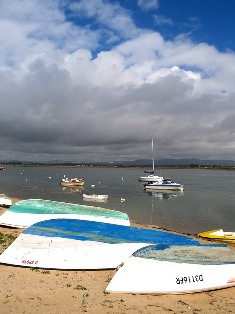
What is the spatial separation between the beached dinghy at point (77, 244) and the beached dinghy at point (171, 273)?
1.80 meters

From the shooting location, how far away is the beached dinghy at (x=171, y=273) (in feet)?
32.1

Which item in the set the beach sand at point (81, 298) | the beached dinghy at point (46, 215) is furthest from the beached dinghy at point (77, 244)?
the beached dinghy at point (46, 215)

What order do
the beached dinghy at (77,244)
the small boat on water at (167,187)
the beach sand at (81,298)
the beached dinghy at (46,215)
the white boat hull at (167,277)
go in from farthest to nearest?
1. the small boat on water at (167,187)
2. the beached dinghy at (46,215)
3. the beached dinghy at (77,244)
4. the white boat hull at (167,277)
5. the beach sand at (81,298)

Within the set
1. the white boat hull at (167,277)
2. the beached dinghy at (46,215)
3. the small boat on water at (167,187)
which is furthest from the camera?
the small boat on water at (167,187)

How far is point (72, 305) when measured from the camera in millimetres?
8695

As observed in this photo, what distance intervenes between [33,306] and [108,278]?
3113mm

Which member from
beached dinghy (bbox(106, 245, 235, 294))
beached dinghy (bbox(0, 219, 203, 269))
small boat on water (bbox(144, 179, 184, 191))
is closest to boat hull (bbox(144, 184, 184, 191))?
small boat on water (bbox(144, 179, 184, 191))

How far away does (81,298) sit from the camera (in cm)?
916

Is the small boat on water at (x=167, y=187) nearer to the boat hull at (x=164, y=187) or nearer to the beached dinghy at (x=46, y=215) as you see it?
the boat hull at (x=164, y=187)

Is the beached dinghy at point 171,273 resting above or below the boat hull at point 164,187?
above

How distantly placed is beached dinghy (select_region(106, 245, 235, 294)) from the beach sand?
223 millimetres

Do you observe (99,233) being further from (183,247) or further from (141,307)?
(141,307)

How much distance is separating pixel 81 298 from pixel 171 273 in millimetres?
2983

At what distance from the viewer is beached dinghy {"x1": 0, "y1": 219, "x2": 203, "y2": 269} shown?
38.4ft
